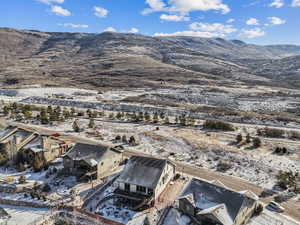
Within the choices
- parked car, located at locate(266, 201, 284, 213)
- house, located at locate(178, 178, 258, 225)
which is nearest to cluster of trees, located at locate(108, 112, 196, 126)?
parked car, located at locate(266, 201, 284, 213)

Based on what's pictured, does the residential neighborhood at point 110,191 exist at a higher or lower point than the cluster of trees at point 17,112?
lower

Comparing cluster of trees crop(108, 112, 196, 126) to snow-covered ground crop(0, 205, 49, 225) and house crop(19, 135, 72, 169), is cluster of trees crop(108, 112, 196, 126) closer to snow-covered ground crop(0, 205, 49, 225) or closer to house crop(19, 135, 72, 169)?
house crop(19, 135, 72, 169)

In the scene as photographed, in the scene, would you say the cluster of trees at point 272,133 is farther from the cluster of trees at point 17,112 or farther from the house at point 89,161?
the cluster of trees at point 17,112

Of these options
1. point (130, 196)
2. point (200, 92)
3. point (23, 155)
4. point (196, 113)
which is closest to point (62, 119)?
point (23, 155)

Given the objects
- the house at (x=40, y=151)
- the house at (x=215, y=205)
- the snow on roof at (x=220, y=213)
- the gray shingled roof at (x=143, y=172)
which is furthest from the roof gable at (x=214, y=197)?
the house at (x=40, y=151)

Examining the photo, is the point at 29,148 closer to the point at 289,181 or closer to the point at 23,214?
the point at 23,214

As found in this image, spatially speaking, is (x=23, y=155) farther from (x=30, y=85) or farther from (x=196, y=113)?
(x=30, y=85)

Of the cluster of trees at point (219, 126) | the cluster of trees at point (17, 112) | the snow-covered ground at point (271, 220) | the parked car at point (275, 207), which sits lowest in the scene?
the snow-covered ground at point (271, 220)
